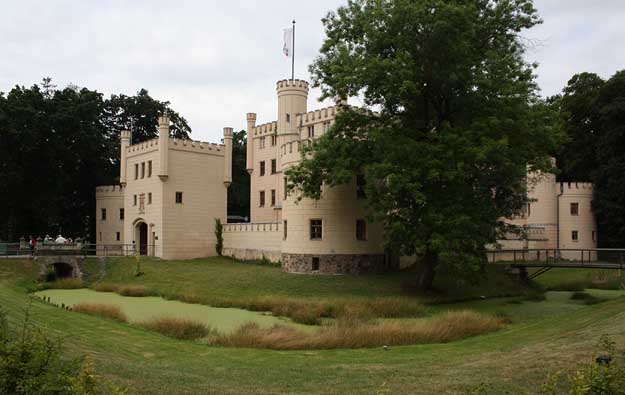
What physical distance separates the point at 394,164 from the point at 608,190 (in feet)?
88.1

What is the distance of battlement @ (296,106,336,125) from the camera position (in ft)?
156

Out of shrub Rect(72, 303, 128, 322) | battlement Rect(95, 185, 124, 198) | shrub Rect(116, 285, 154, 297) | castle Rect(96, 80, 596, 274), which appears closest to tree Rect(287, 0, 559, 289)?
castle Rect(96, 80, 596, 274)

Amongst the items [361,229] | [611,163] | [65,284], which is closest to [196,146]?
[65,284]

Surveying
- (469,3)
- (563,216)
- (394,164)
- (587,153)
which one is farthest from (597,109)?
(394,164)

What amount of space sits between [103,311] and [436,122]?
16717 mm

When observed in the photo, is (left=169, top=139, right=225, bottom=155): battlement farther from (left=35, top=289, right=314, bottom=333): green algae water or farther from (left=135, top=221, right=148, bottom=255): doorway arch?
(left=35, top=289, right=314, bottom=333): green algae water

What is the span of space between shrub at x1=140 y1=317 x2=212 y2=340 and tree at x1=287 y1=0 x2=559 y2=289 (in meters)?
10.2

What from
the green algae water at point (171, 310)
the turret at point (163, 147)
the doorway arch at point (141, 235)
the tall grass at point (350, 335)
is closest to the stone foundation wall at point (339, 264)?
the green algae water at point (171, 310)

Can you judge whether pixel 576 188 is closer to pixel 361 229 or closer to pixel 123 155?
pixel 361 229

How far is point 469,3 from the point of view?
85.7 ft

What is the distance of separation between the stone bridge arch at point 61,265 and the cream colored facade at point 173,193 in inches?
230

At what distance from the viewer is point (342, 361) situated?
13.1 m

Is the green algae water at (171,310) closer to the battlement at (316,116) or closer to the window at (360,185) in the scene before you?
the window at (360,185)

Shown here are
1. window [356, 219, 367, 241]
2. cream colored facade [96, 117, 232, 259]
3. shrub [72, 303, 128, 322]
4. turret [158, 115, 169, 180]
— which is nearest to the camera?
shrub [72, 303, 128, 322]
